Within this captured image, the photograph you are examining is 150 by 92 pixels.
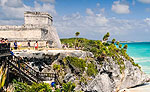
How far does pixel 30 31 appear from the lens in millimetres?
21297

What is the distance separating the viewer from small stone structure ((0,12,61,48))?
2080 centimetres

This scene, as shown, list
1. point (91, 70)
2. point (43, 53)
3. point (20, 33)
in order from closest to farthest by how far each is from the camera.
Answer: point (43, 53)
point (91, 70)
point (20, 33)

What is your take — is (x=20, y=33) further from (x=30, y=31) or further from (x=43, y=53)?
(x=43, y=53)

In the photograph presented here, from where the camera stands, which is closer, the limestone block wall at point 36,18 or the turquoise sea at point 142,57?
the limestone block wall at point 36,18

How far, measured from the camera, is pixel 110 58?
76.2 feet

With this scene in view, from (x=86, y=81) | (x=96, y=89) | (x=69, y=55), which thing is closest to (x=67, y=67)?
(x=69, y=55)

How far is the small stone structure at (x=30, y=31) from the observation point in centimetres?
2080

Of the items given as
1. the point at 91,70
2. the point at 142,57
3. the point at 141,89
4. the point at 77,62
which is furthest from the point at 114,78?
the point at 142,57

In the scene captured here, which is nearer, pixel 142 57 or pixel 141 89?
pixel 141 89

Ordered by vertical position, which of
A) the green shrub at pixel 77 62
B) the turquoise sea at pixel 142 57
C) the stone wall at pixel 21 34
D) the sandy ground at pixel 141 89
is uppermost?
the stone wall at pixel 21 34

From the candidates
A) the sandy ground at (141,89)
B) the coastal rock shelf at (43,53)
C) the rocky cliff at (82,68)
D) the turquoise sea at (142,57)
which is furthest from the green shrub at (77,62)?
the turquoise sea at (142,57)

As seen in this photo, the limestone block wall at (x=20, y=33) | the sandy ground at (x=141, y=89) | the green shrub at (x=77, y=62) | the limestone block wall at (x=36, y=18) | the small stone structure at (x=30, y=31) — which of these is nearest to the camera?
the green shrub at (x=77, y=62)

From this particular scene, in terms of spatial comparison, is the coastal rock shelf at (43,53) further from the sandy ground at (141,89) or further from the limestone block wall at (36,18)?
the sandy ground at (141,89)

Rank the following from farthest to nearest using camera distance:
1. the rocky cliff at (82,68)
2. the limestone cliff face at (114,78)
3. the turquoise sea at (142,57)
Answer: the turquoise sea at (142,57)
the limestone cliff face at (114,78)
the rocky cliff at (82,68)
